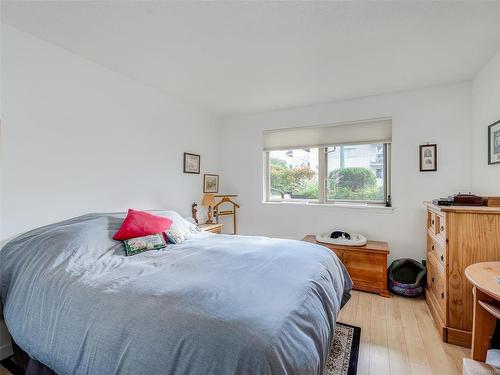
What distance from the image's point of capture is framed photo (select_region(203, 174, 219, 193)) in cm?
383

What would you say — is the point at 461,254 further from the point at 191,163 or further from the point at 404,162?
the point at 191,163

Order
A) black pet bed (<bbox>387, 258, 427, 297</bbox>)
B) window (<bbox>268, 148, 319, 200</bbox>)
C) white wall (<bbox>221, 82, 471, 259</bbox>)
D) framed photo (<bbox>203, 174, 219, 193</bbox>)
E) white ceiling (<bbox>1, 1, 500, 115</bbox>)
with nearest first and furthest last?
white ceiling (<bbox>1, 1, 500, 115</bbox>), black pet bed (<bbox>387, 258, 427, 297</bbox>), white wall (<bbox>221, 82, 471, 259</bbox>), window (<bbox>268, 148, 319, 200</bbox>), framed photo (<bbox>203, 174, 219, 193</bbox>)

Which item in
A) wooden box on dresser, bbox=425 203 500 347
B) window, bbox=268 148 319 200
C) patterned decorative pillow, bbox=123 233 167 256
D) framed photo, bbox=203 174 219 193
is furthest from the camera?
framed photo, bbox=203 174 219 193

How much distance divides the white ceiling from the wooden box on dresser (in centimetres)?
137

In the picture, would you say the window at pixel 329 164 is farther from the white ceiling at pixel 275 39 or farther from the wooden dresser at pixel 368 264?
the wooden dresser at pixel 368 264

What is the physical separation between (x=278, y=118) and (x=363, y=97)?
3.95 ft

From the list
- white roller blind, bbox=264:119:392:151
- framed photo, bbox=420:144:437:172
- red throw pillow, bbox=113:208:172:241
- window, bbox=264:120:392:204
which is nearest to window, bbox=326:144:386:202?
window, bbox=264:120:392:204

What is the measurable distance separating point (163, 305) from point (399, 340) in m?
1.94

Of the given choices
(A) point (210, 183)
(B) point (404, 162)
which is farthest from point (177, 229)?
(B) point (404, 162)

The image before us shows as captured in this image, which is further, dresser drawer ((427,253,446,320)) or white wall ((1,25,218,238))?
dresser drawer ((427,253,446,320))

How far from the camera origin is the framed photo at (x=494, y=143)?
6.93 feet

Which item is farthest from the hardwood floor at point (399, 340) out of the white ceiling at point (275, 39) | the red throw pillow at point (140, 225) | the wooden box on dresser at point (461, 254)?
the white ceiling at point (275, 39)

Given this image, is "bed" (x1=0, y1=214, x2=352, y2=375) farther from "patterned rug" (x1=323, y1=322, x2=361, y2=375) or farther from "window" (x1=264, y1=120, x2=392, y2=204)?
"window" (x1=264, y1=120, x2=392, y2=204)

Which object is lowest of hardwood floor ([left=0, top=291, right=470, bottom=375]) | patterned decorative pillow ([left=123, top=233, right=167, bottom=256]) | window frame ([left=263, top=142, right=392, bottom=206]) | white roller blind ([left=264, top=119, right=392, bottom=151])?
hardwood floor ([left=0, top=291, right=470, bottom=375])
